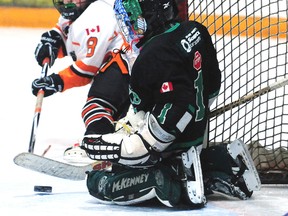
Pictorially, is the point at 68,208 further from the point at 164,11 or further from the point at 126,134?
the point at 164,11

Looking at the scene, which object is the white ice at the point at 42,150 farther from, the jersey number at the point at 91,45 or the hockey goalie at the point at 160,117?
the jersey number at the point at 91,45

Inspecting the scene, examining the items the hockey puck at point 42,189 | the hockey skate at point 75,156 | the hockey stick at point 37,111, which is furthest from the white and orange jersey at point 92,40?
the hockey puck at point 42,189

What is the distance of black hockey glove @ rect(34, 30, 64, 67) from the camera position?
3.82m

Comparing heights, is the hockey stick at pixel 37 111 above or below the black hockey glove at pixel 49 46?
below

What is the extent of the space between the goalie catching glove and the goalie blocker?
6 centimetres

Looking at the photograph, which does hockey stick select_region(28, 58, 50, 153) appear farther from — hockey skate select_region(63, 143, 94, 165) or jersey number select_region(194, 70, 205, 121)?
jersey number select_region(194, 70, 205, 121)

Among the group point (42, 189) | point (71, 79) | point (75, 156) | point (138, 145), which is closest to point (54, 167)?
point (42, 189)

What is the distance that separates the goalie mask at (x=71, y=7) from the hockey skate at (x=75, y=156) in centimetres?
55

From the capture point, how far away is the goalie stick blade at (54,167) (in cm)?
290

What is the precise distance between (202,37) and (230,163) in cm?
42

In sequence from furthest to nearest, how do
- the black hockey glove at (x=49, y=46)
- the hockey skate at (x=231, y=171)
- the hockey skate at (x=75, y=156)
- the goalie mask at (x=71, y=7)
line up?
the black hockey glove at (x=49, y=46)
the goalie mask at (x=71, y=7)
the hockey skate at (x=75, y=156)
the hockey skate at (x=231, y=171)

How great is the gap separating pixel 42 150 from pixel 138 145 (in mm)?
1334

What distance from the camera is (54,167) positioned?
297 centimetres

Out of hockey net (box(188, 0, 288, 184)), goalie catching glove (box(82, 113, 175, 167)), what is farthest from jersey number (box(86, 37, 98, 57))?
goalie catching glove (box(82, 113, 175, 167))
